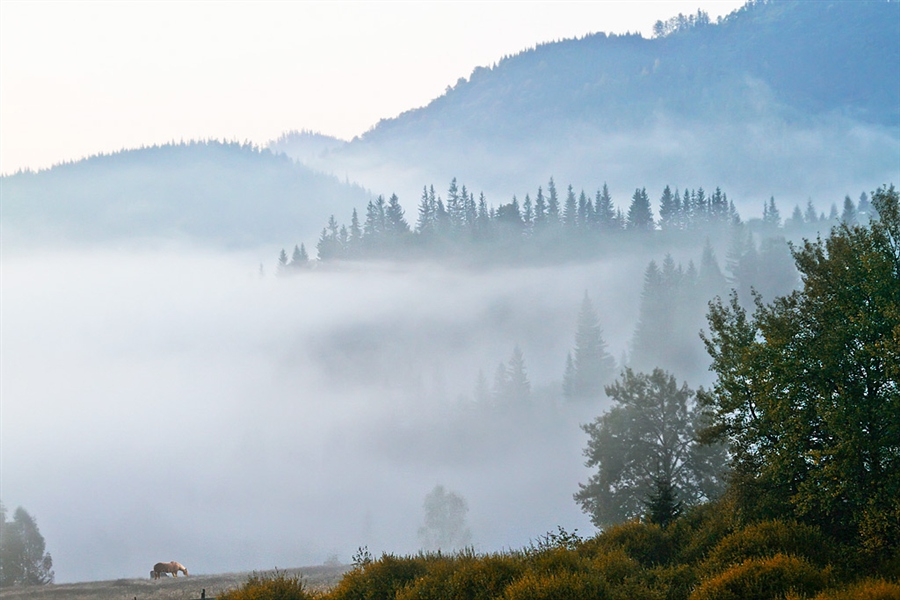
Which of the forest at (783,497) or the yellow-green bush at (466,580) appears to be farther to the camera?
the forest at (783,497)

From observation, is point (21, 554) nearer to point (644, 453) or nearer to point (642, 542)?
point (644, 453)

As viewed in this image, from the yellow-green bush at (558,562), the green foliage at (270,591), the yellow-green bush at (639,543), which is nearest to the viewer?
the green foliage at (270,591)

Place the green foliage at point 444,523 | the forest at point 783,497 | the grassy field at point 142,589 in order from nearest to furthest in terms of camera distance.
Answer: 1. the forest at point 783,497
2. the grassy field at point 142,589
3. the green foliage at point 444,523

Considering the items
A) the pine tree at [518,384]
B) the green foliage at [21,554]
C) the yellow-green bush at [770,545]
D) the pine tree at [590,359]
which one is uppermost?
the yellow-green bush at [770,545]

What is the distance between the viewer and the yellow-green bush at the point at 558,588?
1911cm

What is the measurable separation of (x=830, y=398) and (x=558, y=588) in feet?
43.0

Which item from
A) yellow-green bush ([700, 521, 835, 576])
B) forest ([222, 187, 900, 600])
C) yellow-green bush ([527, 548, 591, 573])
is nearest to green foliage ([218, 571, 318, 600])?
forest ([222, 187, 900, 600])

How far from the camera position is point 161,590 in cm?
3669

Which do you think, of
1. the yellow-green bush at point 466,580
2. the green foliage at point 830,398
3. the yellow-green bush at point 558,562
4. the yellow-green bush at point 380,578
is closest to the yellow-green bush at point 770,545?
the green foliage at point 830,398

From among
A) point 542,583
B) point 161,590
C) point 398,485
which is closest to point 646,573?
point 542,583

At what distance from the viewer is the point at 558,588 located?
1922cm

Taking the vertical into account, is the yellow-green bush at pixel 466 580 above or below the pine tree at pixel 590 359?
above

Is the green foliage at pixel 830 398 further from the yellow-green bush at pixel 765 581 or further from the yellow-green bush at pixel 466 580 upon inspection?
the yellow-green bush at pixel 466 580

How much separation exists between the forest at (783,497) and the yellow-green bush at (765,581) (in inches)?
1.5
